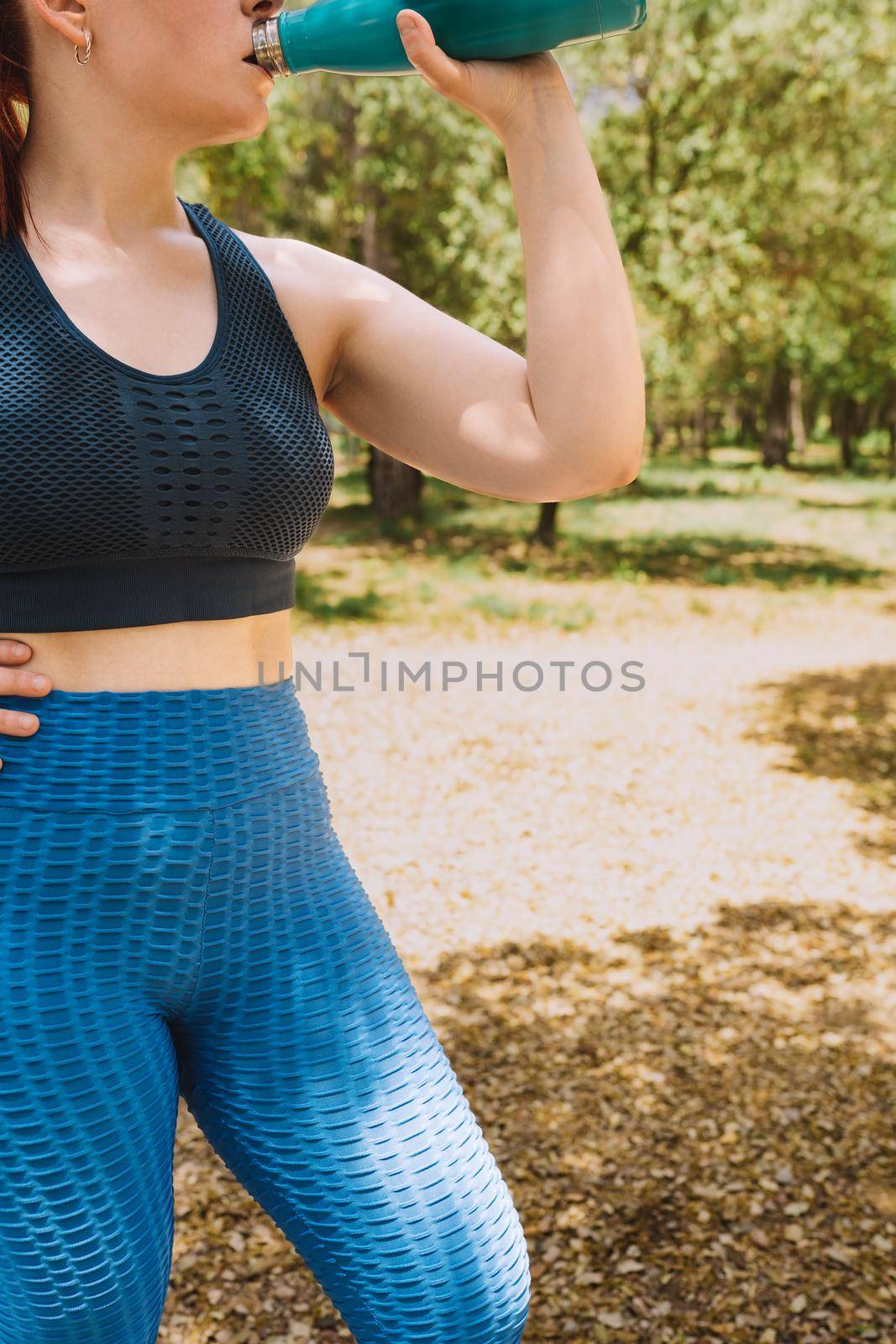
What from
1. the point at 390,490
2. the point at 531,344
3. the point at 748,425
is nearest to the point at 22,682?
the point at 531,344

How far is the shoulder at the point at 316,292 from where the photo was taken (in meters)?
1.44

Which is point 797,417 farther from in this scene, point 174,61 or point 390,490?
point 174,61

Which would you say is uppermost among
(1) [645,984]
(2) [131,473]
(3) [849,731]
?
(2) [131,473]

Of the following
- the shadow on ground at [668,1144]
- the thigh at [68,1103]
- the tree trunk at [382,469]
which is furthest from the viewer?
the tree trunk at [382,469]

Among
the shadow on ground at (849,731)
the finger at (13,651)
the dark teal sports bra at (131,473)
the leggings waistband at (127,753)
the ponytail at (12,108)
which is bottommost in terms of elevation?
the shadow on ground at (849,731)

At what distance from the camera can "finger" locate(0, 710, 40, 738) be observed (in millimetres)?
1240

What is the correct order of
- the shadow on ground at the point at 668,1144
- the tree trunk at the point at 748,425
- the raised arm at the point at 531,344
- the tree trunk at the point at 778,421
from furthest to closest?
the tree trunk at the point at 748,425
the tree trunk at the point at 778,421
the shadow on ground at the point at 668,1144
the raised arm at the point at 531,344

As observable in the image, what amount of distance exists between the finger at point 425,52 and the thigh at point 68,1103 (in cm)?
86

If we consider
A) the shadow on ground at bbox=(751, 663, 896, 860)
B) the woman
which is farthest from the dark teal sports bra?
the shadow on ground at bbox=(751, 663, 896, 860)

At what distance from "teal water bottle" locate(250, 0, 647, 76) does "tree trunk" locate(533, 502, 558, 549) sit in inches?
555

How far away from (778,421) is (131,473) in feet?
125

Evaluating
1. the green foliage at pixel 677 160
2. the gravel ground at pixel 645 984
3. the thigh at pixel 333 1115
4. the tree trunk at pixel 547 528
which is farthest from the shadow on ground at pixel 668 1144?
the tree trunk at pixel 547 528

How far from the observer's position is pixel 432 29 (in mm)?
1266

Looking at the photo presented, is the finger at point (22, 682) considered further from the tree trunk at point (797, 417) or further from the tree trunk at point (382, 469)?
the tree trunk at point (797, 417)
